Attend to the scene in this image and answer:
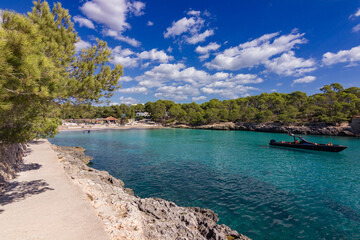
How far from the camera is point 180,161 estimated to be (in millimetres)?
20719

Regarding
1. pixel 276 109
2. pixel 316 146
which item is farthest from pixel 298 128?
pixel 316 146

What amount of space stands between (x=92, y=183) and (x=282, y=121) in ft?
240

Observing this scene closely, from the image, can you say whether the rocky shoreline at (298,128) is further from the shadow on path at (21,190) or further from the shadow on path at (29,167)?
the shadow on path at (21,190)

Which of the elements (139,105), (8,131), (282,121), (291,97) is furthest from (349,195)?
(139,105)

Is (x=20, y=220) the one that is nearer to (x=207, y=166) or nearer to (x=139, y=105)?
(x=207, y=166)

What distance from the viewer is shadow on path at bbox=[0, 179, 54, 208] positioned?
6355mm

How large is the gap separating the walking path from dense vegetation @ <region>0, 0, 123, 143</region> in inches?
94.0

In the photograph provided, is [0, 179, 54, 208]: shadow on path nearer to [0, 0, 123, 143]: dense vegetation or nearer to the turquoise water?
[0, 0, 123, 143]: dense vegetation

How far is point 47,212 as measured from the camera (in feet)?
18.0

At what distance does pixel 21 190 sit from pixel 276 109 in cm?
8586

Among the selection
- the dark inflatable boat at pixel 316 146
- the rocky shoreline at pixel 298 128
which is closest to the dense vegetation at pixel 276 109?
the rocky shoreline at pixel 298 128

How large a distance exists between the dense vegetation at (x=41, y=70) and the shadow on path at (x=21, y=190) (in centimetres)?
206

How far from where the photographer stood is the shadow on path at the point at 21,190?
6.36 metres

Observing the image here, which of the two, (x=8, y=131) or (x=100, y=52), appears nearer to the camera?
(x=8, y=131)
